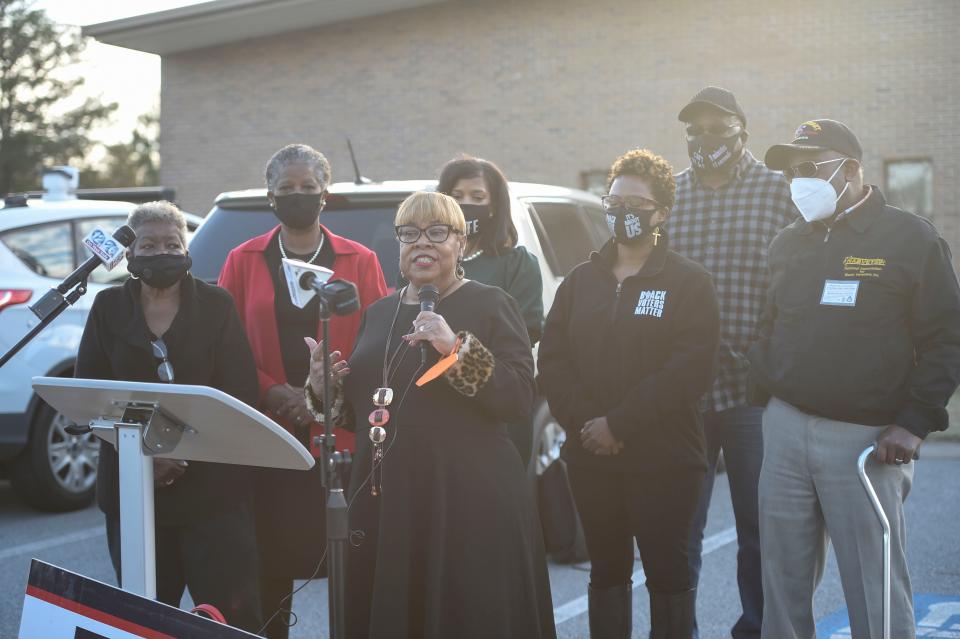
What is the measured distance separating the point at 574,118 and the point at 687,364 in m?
16.0

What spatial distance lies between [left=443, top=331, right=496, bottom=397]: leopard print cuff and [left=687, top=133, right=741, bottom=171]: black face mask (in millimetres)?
1730

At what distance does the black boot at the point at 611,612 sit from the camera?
418cm

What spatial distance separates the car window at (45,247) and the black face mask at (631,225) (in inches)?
187

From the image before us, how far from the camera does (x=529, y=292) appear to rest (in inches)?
185

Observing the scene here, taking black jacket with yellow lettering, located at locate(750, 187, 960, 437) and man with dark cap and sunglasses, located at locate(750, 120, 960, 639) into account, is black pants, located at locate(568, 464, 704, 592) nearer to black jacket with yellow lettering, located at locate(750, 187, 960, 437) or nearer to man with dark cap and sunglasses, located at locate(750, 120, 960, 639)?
man with dark cap and sunglasses, located at locate(750, 120, 960, 639)

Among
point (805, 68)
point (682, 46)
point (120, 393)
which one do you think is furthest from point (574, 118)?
point (120, 393)

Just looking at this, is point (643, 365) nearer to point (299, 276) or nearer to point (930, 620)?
point (299, 276)

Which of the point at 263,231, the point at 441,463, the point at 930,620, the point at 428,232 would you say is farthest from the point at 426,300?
the point at 930,620

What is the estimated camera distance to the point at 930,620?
5277 millimetres

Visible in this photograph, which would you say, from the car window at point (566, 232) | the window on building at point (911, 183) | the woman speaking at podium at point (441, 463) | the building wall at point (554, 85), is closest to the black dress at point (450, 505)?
the woman speaking at podium at point (441, 463)

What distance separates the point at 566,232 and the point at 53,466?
383 centimetres

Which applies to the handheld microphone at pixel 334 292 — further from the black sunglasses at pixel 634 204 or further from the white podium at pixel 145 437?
the black sunglasses at pixel 634 204

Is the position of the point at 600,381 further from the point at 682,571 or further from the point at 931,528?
the point at 931,528

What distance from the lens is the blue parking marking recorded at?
5090 millimetres
